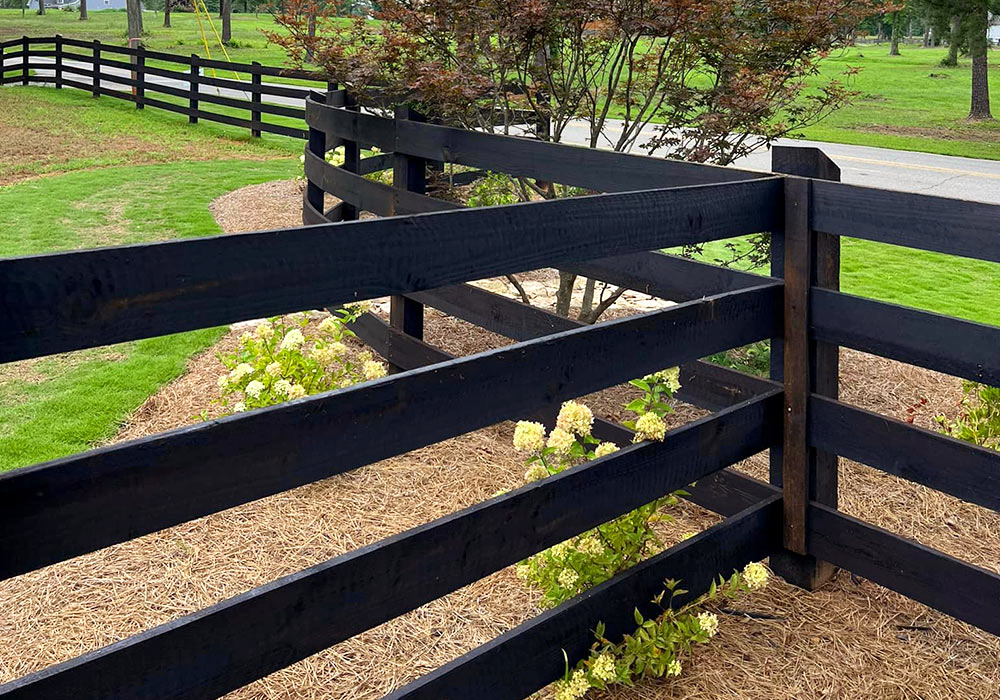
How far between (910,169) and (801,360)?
13907mm

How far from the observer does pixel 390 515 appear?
443 cm

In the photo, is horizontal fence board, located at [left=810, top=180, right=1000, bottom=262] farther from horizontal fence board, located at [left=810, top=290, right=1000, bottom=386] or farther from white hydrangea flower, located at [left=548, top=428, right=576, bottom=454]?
white hydrangea flower, located at [left=548, top=428, right=576, bottom=454]

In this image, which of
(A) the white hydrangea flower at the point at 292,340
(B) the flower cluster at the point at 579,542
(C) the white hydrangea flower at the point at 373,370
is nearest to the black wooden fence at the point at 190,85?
(A) the white hydrangea flower at the point at 292,340

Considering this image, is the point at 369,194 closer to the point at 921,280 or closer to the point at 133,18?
the point at 921,280

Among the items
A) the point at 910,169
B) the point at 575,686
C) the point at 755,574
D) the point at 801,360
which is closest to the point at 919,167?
the point at 910,169

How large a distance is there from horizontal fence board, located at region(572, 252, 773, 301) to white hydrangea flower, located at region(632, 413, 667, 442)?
3.21 ft

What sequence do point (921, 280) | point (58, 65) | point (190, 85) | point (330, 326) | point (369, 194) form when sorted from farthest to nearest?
point (58, 65) < point (190, 85) < point (921, 280) < point (369, 194) < point (330, 326)

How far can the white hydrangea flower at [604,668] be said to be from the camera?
9.60ft

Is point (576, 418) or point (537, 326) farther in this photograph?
point (537, 326)

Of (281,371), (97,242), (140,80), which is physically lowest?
(281,371)

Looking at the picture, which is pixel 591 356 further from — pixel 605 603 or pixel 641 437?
pixel 605 603

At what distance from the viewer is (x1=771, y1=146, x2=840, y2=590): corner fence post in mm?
3508

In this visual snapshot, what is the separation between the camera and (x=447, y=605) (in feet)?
12.3

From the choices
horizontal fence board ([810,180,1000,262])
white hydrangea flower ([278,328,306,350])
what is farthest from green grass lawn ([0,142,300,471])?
horizontal fence board ([810,180,1000,262])
